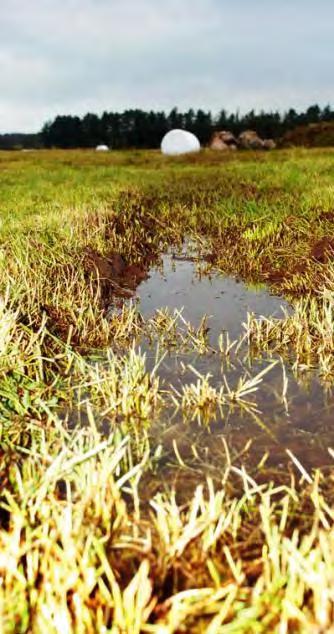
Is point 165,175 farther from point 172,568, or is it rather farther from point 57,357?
point 172,568

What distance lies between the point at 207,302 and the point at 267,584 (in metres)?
4.30

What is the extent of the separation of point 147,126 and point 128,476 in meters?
90.4

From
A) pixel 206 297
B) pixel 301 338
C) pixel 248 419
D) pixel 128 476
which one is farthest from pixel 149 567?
pixel 206 297

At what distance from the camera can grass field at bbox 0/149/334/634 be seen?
2096mm

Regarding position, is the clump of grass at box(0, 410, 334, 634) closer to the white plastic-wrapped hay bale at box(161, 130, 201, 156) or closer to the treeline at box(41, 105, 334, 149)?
the white plastic-wrapped hay bale at box(161, 130, 201, 156)

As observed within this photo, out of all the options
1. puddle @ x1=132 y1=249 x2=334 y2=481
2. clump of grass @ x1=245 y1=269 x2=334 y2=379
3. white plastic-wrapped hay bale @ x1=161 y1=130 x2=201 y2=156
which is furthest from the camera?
white plastic-wrapped hay bale @ x1=161 y1=130 x2=201 y2=156

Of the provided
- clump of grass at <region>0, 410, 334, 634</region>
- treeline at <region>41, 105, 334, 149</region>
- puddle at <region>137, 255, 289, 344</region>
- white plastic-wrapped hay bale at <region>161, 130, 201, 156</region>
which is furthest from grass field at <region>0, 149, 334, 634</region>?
treeline at <region>41, 105, 334, 149</region>

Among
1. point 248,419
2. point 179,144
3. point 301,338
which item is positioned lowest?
point 248,419

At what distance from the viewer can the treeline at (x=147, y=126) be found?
237ft

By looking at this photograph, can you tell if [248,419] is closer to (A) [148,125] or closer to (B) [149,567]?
(B) [149,567]

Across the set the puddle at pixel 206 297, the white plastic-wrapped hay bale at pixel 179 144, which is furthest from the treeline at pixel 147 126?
the puddle at pixel 206 297

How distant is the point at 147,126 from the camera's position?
8806cm

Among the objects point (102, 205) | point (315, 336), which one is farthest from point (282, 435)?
point (102, 205)

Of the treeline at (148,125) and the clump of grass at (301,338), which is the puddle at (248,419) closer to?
the clump of grass at (301,338)
